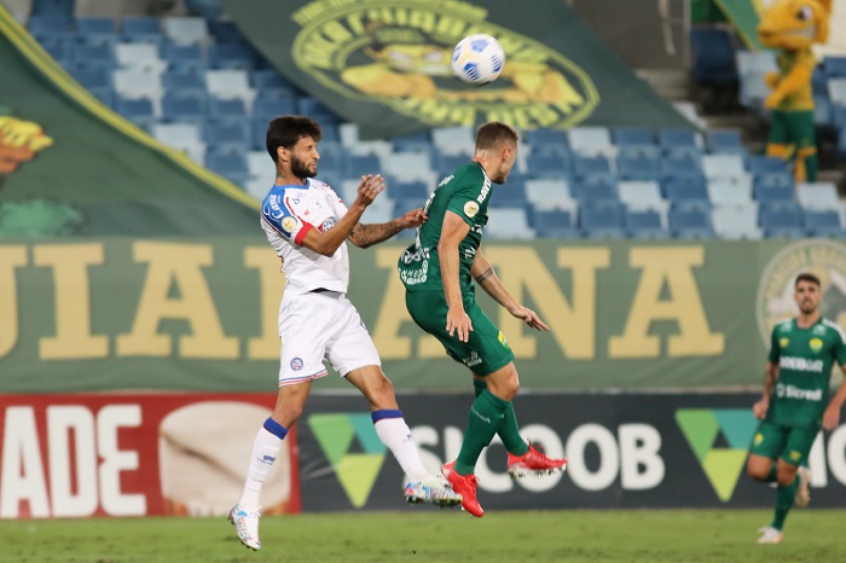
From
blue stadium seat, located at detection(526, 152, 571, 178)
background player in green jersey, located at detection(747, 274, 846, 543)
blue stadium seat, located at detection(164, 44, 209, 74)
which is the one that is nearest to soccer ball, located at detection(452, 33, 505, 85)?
background player in green jersey, located at detection(747, 274, 846, 543)

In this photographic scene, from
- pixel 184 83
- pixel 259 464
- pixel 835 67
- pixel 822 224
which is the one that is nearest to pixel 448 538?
pixel 259 464

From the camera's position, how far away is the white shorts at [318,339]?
349 inches

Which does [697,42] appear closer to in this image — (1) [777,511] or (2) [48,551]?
(1) [777,511]

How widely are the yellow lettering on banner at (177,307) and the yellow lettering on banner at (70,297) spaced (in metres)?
0.31

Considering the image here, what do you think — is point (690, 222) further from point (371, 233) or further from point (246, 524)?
point (246, 524)

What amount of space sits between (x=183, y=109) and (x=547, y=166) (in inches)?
158

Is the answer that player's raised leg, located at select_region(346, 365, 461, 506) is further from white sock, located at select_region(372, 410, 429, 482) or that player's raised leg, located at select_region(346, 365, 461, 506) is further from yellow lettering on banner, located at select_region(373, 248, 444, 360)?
yellow lettering on banner, located at select_region(373, 248, 444, 360)

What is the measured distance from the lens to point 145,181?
14734 mm

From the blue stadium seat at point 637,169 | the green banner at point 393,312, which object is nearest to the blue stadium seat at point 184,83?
the green banner at point 393,312

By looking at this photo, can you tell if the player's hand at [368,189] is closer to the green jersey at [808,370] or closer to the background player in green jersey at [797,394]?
the background player in green jersey at [797,394]

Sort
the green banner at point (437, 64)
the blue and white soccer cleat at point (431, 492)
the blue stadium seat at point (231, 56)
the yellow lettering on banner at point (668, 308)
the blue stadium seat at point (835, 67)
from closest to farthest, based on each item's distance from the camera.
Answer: the blue and white soccer cleat at point (431, 492) < the yellow lettering on banner at point (668, 308) < the green banner at point (437, 64) < the blue stadium seat at point (231, 56) < the blue stadium seat at point (835, 67)

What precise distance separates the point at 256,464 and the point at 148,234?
5597 mm

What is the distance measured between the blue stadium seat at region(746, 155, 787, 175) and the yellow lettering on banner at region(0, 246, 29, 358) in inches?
346

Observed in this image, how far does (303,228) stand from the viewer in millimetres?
8734
